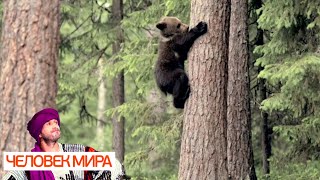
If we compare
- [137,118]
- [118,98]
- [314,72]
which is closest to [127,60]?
[137,118]

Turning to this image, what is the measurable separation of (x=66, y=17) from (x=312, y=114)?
7185 mm

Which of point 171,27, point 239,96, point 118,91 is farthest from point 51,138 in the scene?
point 118,91

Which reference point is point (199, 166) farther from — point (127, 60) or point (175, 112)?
point (175, 112)

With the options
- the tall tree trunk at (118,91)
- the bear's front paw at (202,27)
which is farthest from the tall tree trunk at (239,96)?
the tall tree trunk at (118,91)

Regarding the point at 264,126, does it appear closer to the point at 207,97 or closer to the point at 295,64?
the point at 295,64

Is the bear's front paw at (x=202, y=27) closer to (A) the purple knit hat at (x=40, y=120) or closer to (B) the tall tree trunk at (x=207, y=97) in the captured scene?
(B) the tall tree trunk at (x=207, y=97)

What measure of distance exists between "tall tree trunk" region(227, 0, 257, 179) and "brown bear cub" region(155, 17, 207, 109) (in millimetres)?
1185

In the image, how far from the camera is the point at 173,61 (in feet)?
32.4

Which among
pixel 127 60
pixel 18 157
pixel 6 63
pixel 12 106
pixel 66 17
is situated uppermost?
pixel 66 17

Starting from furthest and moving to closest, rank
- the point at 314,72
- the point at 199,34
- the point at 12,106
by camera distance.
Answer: the point at 314,72
the point at 199,34
the point at 12,106

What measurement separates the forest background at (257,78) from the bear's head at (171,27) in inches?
44.2

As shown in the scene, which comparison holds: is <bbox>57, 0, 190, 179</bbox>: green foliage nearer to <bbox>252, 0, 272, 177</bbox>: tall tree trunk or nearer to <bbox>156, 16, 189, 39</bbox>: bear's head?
<bbox>252, 0, 272, 177</bbox>: tall tree trunk

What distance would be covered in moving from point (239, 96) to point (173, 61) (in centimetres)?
147

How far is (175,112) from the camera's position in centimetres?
1473
